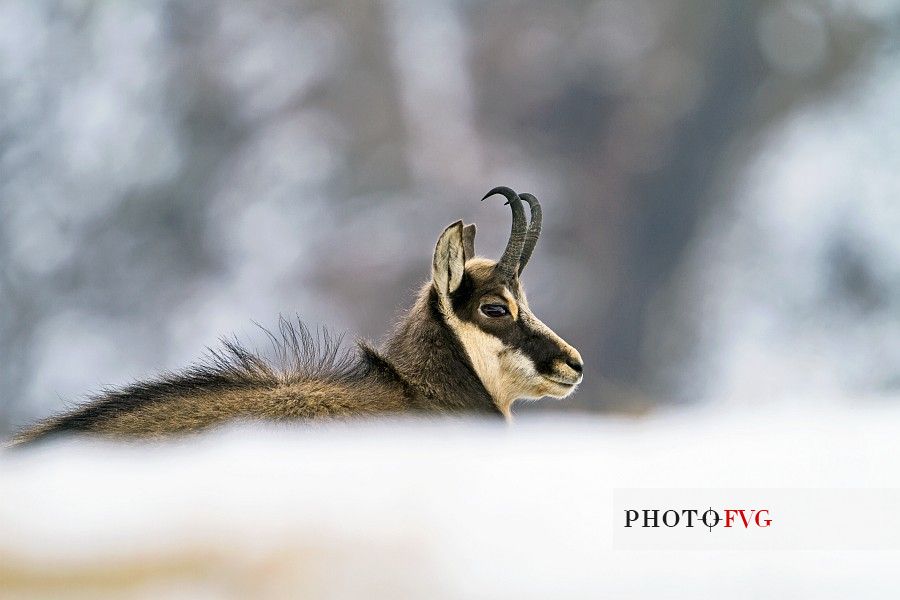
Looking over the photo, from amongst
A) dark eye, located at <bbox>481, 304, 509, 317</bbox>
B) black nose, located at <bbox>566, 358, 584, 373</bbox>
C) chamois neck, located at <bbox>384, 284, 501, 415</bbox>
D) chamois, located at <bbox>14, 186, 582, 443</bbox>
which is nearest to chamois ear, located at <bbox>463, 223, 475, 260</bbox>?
chamois, located at <bbox>14, 186, 582, 443</bbox>

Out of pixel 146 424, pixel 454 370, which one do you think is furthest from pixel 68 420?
pixel 454 370

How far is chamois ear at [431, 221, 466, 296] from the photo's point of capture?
4941mm

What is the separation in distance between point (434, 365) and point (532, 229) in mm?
717

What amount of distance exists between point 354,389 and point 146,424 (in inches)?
33.1

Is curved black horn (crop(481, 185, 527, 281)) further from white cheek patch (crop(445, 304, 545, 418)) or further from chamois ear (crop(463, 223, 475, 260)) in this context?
chamois ear (crop(463, 223, 475, 260))

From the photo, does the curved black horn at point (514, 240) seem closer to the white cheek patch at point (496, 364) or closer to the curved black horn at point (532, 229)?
the curved black horn at point (532, 229)

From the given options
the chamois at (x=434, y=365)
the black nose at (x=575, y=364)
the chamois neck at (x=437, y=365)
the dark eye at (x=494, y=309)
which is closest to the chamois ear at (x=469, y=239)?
the chamois at (x=434, y=365)

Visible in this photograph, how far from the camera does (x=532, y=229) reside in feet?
16.8

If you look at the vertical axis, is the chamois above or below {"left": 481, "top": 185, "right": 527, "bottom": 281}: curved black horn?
below

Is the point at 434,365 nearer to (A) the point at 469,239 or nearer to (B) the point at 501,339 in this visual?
(B) the point at 501,339

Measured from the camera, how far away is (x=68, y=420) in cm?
417

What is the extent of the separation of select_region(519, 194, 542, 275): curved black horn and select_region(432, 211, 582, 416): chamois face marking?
0.42ft

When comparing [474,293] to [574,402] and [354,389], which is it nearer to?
[354,389]

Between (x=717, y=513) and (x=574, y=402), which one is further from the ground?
(x=574, y=402)
